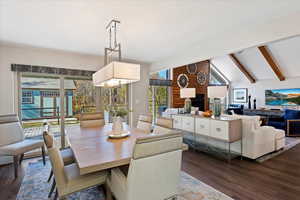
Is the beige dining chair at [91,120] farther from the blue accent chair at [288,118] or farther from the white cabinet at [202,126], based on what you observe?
the blue accent chair at [288,118]

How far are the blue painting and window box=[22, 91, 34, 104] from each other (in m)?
8.94

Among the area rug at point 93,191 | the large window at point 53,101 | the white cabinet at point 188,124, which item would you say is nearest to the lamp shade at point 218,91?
the white cabinet at point 188,124

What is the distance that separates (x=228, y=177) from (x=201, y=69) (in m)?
6.48

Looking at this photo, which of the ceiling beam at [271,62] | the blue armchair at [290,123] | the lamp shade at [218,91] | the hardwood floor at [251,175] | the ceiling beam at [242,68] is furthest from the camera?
the ceiling beam at [242,68]

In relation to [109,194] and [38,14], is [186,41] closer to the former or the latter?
[38,14]

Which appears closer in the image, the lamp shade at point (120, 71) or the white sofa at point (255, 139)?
the lamp shade at point (120, 71)

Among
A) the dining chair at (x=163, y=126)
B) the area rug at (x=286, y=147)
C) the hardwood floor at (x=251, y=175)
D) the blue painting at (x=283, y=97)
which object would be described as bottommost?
the hardwood floor at (x=251, y=175)

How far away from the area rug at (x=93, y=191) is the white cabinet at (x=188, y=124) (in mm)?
1421

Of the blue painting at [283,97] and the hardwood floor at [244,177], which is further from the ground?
the blue painting at [283,97]

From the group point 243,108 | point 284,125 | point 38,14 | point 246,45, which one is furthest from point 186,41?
point 243,108

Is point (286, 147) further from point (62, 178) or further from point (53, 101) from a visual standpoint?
point (53, 101)

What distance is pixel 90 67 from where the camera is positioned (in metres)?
4.18

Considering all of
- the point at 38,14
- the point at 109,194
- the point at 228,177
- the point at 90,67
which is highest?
the point at 38,14

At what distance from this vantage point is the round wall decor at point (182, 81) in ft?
23.6
